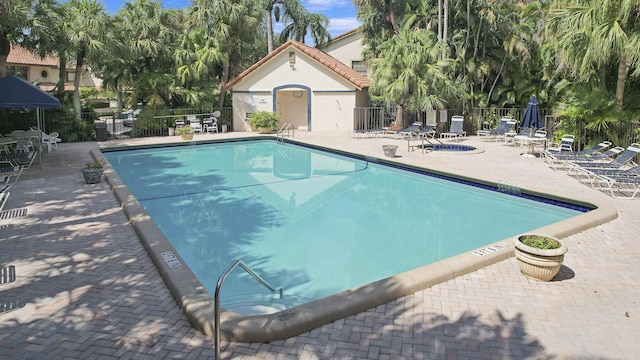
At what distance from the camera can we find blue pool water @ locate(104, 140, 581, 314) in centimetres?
733

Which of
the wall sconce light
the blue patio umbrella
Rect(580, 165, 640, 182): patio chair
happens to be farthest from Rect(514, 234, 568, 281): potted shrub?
the wall sconce light

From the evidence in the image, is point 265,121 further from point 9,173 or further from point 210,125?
point 9,173

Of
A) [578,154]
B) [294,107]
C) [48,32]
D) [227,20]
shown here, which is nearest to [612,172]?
[578,154]

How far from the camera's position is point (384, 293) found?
202 inches

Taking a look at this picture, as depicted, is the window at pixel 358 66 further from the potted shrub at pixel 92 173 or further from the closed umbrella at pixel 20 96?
the potted shrub at pixel 92 173

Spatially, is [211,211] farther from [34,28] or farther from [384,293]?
[34,28]

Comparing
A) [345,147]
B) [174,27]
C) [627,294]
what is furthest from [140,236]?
[174,27]

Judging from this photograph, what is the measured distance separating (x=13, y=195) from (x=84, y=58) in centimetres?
1302

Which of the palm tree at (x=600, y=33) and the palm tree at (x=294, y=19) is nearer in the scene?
the palm tree at (x=600, y=33)

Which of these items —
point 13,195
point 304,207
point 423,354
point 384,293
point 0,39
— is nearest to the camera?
point 423,354

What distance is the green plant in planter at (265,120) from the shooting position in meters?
23.5

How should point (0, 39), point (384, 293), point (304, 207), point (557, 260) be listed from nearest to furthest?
1. point (384, 293)
2. point (557, 260)
3. point (304, 207)
4. point (0, 39)

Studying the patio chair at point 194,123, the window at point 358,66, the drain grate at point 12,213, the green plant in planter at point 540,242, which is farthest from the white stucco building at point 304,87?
the green plant in planter at point 540,242

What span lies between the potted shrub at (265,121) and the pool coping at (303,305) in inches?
636
